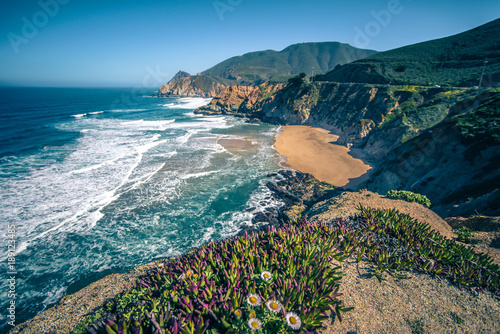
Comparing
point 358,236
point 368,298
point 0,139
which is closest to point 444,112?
point 358,236

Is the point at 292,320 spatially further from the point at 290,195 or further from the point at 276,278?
the point at 290,195

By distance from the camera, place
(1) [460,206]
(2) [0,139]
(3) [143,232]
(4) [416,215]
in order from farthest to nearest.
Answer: (2) [0,139] < (3) [143,232] < (1) [460,206] < (4) [416,215]

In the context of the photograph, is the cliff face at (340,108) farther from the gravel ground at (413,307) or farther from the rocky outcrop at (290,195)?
the gravel ground at (413,307)

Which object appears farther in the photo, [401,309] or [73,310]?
[73,310]

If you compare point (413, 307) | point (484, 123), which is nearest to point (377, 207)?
point (413, 307)

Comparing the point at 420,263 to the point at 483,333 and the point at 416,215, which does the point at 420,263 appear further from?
the point at 416,215

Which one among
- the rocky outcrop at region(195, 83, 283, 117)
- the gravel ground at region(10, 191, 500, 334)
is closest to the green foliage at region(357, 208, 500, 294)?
the gravel ground at region(10, 191, 500, 334)

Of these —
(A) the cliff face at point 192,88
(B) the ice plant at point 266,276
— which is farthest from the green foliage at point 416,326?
(A) the cliff face at point 192,88
